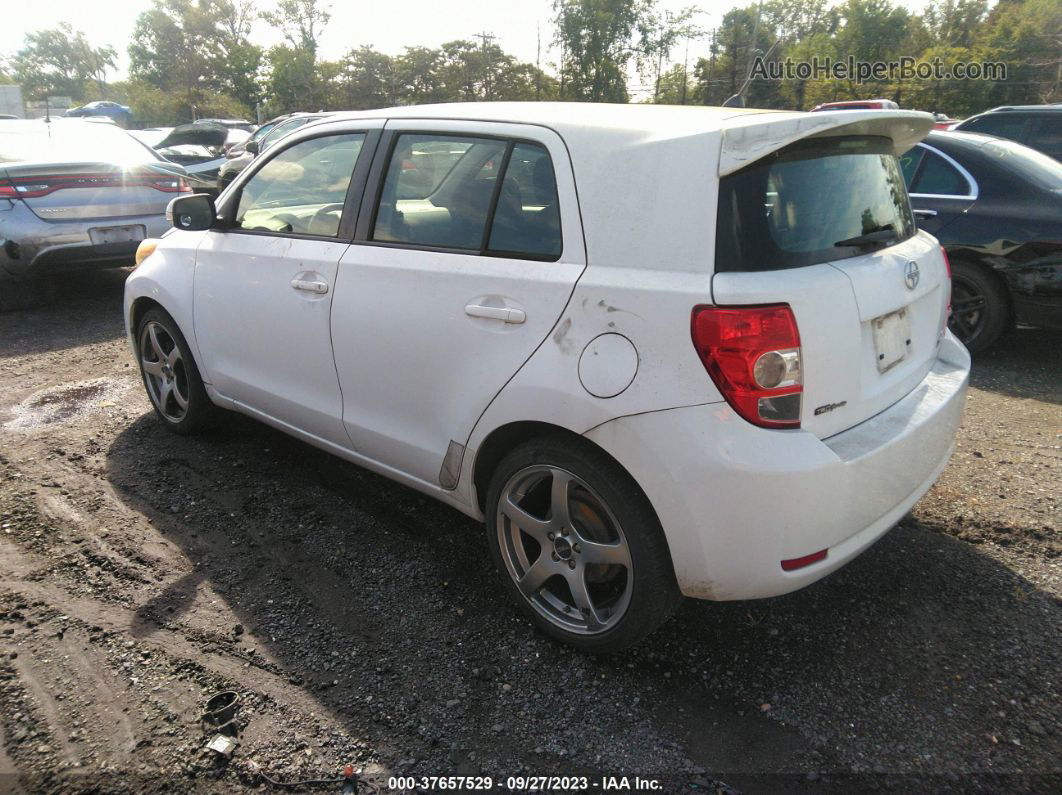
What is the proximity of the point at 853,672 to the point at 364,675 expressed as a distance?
1.64 metres

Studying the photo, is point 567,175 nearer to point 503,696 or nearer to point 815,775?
point 503,696

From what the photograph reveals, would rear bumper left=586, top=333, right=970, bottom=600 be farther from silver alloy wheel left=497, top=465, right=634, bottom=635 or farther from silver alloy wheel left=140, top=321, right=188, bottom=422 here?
silver alloy wheel left=140, top=321, right=188, bottom=422

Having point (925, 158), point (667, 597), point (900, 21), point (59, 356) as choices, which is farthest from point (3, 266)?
point (900, 21)

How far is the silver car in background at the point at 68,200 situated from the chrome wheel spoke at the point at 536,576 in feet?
20.5

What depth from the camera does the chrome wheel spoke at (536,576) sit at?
2.63m

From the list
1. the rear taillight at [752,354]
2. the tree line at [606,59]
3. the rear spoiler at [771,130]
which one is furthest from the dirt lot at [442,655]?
the tree line at [606,59]

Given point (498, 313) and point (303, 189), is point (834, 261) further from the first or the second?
point (303, 189)

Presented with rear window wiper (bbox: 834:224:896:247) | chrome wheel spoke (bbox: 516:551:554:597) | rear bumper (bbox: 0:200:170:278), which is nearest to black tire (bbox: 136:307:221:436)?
chrome wheel spoke (bbox: 516:551:554:597)

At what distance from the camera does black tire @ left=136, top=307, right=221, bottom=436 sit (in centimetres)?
411

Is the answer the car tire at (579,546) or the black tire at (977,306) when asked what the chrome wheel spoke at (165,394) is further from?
the black tire at (977,306)

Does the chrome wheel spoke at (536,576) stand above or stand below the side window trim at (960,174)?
below

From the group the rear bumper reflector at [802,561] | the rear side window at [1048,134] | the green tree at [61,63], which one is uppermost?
the green tree at [61,63]

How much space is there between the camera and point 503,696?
2.42 m

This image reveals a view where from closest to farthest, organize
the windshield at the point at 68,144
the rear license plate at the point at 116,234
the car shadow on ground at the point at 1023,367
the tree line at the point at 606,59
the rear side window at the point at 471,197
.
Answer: the rear side window at the point at 471,197 → the car shadow on ground at the point at 1023,367 → the rear license plate at the point at 116,234 → the windshield at the point at 68,144 → the tree line at the point at 606,59
